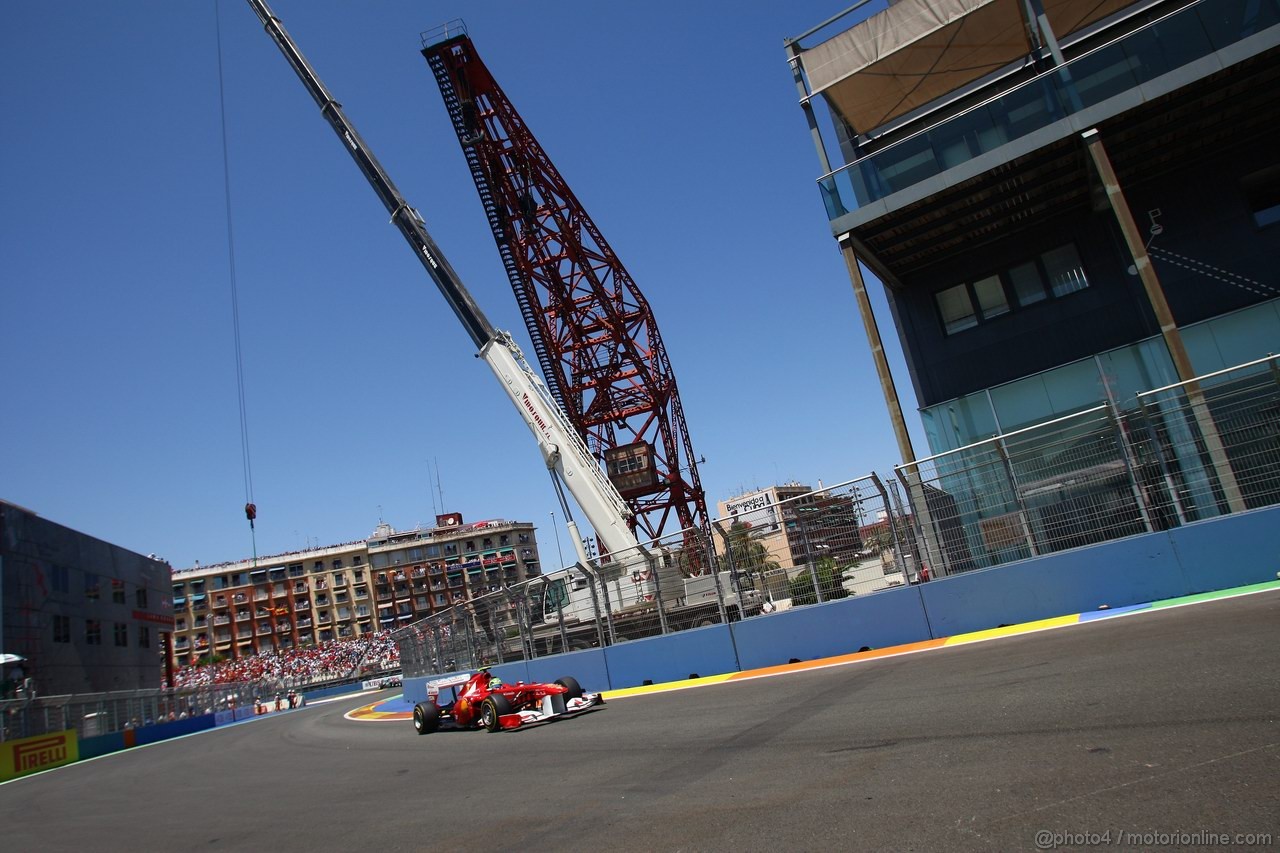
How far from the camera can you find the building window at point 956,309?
16.3m

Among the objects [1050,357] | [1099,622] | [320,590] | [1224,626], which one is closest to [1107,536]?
[1099,622]

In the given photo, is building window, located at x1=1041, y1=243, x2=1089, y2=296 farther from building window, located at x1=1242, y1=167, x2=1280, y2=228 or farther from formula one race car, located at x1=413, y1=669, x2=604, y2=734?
formula one race car, located at x1=413, y1=669, x2=604, y2=734

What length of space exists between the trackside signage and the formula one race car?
46.1 ft

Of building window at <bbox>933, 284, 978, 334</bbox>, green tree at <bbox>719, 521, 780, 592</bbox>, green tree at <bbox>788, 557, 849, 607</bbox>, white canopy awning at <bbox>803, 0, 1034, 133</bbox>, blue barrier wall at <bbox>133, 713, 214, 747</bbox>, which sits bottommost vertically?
blue barrier wall at <bbox>133, 713, 214, 747</bbox>

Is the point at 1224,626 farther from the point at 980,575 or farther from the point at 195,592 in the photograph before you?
the point at 195,592

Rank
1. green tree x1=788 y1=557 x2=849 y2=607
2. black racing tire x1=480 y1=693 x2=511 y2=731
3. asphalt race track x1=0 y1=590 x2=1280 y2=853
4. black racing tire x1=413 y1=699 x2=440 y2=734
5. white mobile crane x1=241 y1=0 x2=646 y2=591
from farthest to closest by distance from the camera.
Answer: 1. white mobile crane x1=241 y1=0 x2=646 y2=591
2. black racing tire x1=413 y1=699 x2=440 y2=734
3. green tree x1=788 y1=557 x2=849 y2=607
4. black racing tire x1=480 y1=693 x2=511 y2=731
5. asphalt race track x1=0 y1=590 x2=1280 y2=853

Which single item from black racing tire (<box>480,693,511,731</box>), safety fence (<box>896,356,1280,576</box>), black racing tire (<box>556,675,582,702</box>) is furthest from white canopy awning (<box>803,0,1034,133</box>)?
black racing tire (<box>480,693,511,731</box>)

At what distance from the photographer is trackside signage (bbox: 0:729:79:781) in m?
18.9

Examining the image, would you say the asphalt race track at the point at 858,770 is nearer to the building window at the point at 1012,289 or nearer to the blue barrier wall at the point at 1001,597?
the blue barrier wall at the point at 1001,597

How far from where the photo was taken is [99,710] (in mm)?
24781

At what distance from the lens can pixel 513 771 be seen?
22.5 ft

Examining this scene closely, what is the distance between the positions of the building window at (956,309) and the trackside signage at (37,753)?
927 inches

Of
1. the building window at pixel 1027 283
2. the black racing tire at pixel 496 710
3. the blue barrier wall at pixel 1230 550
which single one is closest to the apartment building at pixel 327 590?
the building window at pixel 1027 283

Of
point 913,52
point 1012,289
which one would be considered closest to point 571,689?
point 1012,289
